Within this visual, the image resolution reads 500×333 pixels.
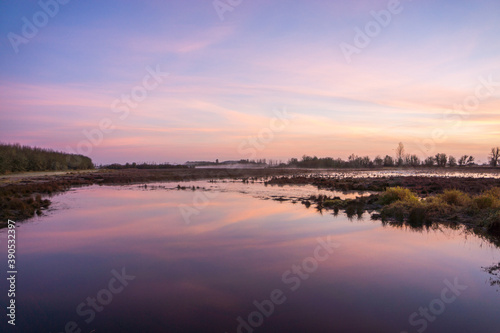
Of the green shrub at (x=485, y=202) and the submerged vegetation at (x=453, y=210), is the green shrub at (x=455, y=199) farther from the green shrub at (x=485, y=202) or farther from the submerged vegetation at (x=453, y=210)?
the green shrub at (x=485, y=202)

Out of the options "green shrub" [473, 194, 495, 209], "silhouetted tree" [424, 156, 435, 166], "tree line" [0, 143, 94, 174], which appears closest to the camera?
"green shrub" [473, 194, 495, 209]

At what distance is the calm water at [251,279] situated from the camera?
5.71 m

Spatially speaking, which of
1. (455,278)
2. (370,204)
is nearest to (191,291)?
(455,278)

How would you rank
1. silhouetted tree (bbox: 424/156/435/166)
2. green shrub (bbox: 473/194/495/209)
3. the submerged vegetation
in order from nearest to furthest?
the submerged vegetation → green shrub (bbox: 473/194/495/209) → silhouetted tree (bbox: 424/156/435/166)

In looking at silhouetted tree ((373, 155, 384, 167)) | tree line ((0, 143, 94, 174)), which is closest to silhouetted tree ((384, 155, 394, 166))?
silhouetted tree ((373, 155, 384, 167))

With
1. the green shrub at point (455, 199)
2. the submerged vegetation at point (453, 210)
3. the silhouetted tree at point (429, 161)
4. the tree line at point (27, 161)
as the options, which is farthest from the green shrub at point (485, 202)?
the silhouetted tree at point (429, 161)

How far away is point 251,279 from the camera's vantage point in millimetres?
7719

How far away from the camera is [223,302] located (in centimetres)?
643

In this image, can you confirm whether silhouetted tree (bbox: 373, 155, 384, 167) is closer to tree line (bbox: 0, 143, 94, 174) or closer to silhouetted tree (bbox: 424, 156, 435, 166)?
silhouetted tree (bbox: 424, 156, 435, 166)

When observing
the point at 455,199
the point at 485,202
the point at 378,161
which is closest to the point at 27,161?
the point at 455,199

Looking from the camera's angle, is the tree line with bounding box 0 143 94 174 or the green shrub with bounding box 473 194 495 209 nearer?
the green shrub with bounding box 473 194 495 209

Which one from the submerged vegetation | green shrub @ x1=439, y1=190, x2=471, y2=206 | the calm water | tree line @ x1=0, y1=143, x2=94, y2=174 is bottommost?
the calm water

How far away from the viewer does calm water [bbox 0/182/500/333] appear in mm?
5707

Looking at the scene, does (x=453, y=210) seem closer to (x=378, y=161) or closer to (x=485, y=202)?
(x=485, y=202)
